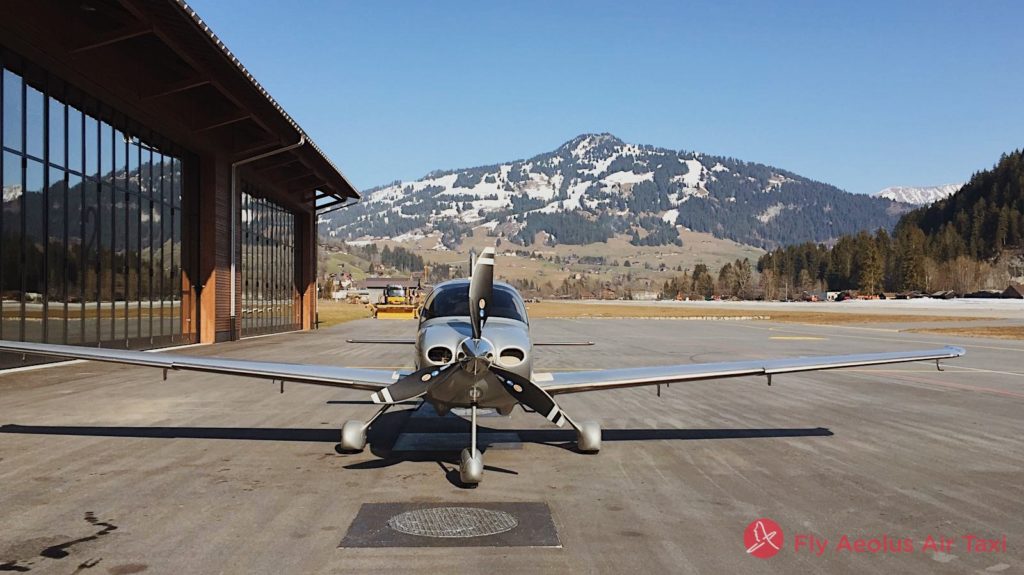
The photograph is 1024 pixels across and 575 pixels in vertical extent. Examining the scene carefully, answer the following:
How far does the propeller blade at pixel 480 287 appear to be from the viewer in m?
7.60

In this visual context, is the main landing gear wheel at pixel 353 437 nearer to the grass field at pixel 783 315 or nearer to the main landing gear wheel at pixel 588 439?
the main landing gear wheel at pixel 588 439

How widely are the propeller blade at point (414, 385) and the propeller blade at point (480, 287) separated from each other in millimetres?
504

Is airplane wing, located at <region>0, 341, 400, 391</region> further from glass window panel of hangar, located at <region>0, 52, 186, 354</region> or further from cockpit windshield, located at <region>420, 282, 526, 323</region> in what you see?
glass window panel of hangar, located at <region>0, 52, 186, 354</region>

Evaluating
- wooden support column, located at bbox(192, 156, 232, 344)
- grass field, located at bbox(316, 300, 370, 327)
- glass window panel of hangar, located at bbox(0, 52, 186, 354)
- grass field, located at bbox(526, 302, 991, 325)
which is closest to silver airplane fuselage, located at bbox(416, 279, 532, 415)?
glass window panel of hangar, located at bbox(0, 52, 186, 354)

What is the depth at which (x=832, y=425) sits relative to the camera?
1181 cm

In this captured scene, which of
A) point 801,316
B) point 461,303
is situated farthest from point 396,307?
point 461,303

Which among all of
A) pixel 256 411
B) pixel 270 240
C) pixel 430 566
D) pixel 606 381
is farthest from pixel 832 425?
pixel 270 240

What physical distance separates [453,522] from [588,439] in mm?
3228

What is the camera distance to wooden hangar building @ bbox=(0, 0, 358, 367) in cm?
1892

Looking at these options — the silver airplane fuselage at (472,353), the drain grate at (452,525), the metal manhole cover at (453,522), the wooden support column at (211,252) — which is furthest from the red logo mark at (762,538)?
the wooden support column at (211,252)

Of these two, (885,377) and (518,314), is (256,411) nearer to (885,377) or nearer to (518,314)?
(518,314)

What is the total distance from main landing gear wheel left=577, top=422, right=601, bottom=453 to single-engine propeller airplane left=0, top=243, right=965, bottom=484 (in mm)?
12

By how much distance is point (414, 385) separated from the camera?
307 inches

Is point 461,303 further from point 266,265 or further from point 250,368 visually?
point 266,265
